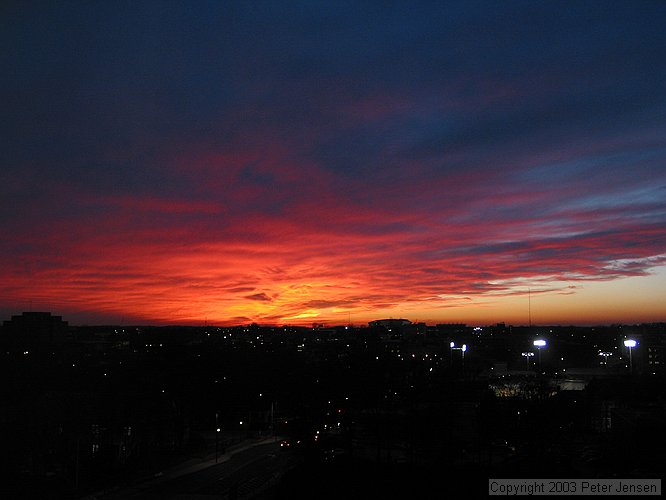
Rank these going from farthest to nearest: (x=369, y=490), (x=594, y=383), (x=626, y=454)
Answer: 1. (x=594, y=383)
2. (x=626, y=454)
3. (x=369, y=490)

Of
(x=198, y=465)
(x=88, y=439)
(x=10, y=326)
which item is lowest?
(x=198, y=465)

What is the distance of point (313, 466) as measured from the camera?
2061 centimetres

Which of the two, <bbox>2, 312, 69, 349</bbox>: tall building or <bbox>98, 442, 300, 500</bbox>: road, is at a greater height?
<bbox>2, 312, 69, 349</bbox>: tall building

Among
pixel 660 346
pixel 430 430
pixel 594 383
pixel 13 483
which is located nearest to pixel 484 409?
pixel 430 430

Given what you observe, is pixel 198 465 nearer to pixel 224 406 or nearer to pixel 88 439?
pixel 88 439

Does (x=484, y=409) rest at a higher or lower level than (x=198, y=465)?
higher

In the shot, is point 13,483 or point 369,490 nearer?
point 13,483

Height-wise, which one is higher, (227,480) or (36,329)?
(36,329)

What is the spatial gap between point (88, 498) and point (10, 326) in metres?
71.7

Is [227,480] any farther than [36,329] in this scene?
No

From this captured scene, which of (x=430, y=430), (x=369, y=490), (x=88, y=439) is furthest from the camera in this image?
(x=430, y=430)

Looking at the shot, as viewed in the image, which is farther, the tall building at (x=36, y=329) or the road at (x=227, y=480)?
the tall building at (x=36, y=329)

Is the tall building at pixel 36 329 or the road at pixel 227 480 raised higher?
the tall building at pixel 36 329

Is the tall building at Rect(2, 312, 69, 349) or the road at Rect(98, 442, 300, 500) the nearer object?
the road at Rect(98, 442, 300, 500)
